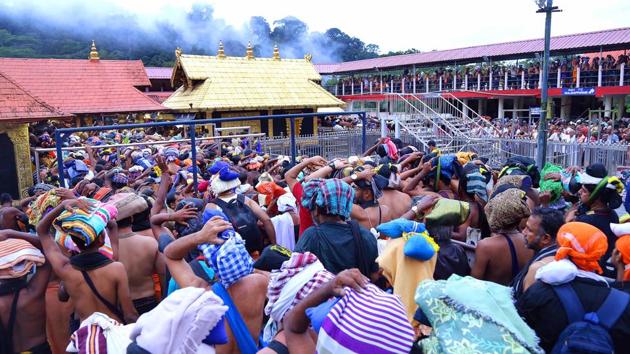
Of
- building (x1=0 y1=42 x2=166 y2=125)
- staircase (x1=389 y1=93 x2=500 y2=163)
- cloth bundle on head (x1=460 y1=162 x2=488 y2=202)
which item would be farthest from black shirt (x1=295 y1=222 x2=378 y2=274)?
building (x1=0 y1=42 x2=166 y2=125)

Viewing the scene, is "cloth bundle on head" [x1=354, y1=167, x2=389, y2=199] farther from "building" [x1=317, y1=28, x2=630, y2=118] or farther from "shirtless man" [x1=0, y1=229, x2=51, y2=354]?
"building" [x1=317, y1=28, x2=630, y2=118]

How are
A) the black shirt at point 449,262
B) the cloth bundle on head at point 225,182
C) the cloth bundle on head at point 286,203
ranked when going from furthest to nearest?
1. the cloth bundle on head at point 286,203
2. the cloth bundle on head at point 225,182
3. the black shirt at point 449,262

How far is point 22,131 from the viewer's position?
376 inches

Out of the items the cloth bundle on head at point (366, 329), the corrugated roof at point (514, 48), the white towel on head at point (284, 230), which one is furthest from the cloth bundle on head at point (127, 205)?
the corrugated roof at point (514, 48)

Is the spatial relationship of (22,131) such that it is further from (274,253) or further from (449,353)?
(449,353)

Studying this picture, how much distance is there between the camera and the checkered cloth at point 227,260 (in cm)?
249

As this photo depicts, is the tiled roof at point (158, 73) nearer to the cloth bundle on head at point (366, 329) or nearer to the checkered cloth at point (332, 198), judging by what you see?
the checkered cloth at point (332, 198)

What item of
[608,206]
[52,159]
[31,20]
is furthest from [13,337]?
[31,20]

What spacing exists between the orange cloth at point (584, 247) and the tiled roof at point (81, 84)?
60.8 feet

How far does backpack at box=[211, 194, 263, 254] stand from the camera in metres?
4.21

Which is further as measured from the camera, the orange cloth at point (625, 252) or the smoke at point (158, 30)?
the smoke at point (158, 30)

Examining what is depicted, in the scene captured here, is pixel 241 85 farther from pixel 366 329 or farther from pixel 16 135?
pixel 366 329

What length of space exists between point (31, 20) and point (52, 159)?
83.4 m

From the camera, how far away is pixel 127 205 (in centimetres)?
393
